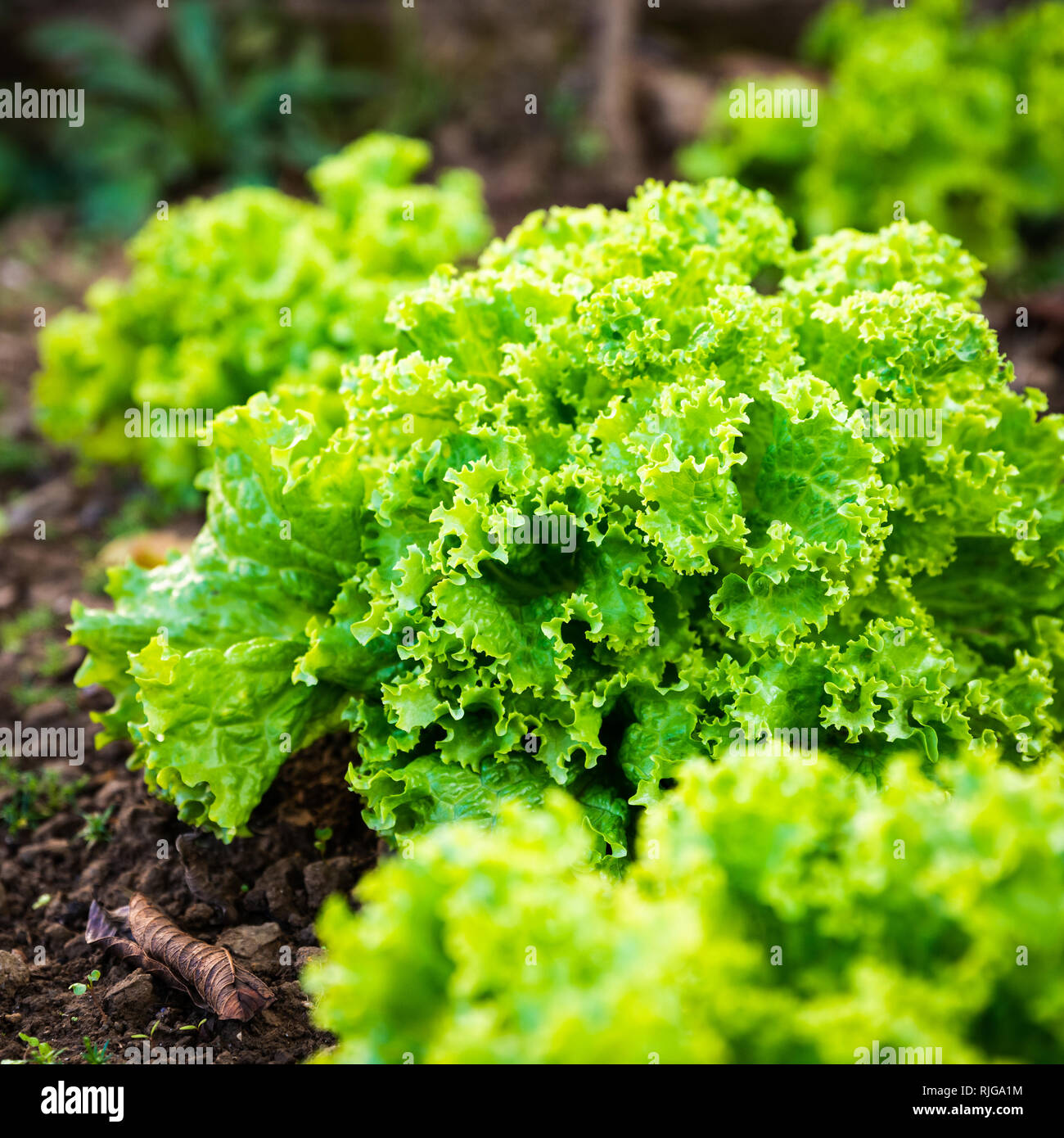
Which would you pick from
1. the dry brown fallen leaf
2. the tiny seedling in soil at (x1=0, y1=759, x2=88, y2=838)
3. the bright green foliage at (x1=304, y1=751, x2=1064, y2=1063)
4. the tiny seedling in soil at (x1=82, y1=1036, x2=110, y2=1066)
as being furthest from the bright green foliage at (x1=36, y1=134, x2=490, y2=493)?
the bright green foliage at (x1=304, y1=751, x2=1064, y2=1063)

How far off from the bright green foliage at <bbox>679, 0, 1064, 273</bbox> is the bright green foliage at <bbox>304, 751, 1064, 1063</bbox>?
6502 mm

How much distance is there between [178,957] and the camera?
3.63 meters

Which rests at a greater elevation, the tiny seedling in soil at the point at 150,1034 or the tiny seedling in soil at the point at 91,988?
the tiny seedling in soil at the point at 91,988

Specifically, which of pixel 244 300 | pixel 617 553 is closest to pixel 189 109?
pixel 244 300

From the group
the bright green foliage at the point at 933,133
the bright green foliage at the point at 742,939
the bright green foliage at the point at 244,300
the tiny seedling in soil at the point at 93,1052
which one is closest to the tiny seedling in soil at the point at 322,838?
the tiny seedling in soil at the point at 93,1052

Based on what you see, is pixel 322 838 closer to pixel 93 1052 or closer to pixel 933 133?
pixel 93 1052

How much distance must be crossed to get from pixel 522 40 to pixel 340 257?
6023 mm

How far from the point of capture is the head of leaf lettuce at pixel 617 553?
344 cm

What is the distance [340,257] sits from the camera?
640 centimetres

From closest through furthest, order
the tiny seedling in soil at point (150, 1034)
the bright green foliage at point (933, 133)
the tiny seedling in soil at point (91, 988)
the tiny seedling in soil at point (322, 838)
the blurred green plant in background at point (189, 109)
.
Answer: the tiny seedling in soil at point (150, 1034), the tiny seedling in soil at point (91, 988), the tiny seedling in soil at point (322, 838), the bright green foliage at point (933, 133), the blurred green plant in background at point (189, 109)

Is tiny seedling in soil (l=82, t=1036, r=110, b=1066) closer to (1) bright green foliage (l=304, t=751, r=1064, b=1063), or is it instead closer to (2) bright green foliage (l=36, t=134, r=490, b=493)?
(1) bright green foliage (l=304, t=751, r=1064, b=1063)

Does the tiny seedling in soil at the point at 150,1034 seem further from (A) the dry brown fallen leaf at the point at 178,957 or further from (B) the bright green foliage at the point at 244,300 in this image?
(B) the bright green foliage at the point at 244,300

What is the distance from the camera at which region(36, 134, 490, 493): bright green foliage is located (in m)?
5.89

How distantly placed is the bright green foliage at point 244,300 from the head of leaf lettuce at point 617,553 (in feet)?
5.65
